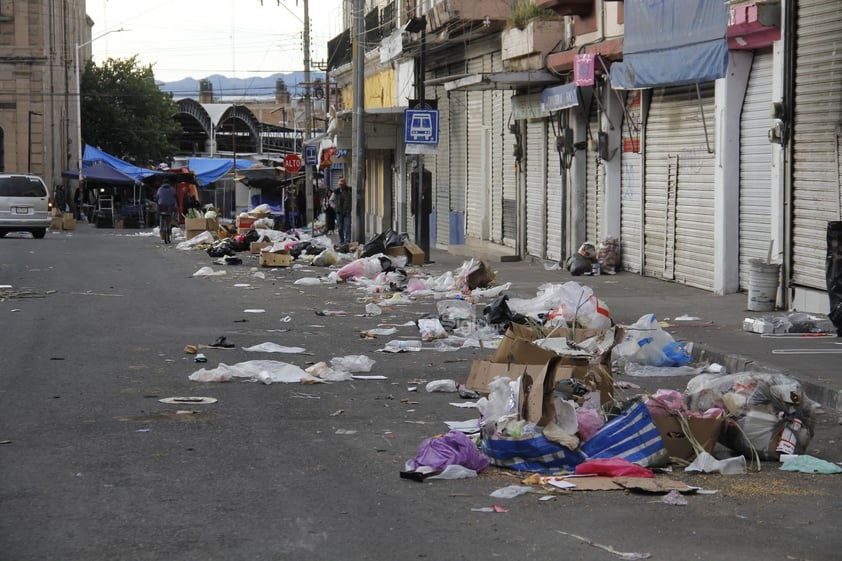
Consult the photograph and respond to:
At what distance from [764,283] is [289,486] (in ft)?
30.4

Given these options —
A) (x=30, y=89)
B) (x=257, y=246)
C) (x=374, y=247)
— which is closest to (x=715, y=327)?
(x=374, y=247)

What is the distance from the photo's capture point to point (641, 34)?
18922 mm

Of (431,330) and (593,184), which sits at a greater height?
(593,184)

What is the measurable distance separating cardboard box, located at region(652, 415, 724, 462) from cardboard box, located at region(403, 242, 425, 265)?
60.2ft

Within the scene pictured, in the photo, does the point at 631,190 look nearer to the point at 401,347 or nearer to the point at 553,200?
the point at 553,200

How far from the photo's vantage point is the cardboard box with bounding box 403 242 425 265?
25.4 meters

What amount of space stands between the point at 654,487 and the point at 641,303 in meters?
9.72

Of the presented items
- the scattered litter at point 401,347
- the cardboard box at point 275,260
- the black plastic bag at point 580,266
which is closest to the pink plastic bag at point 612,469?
the scattered litter at point 401,347

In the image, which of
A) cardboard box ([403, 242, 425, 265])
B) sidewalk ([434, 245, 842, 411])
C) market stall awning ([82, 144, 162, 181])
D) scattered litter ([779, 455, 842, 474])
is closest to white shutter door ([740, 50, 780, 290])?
sidewalk ([434, 245, 842, 411])

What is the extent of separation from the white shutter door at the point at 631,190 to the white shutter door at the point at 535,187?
3.91 m

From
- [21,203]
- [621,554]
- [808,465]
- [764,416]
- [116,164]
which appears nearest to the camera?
[621,554]

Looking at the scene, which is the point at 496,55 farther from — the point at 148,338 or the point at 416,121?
the point at 148,338

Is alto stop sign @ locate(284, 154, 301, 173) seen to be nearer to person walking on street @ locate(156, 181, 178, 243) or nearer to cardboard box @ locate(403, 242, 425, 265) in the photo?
person walking on street @ locate(156, 181, 178, 243)

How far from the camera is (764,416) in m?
7.31
